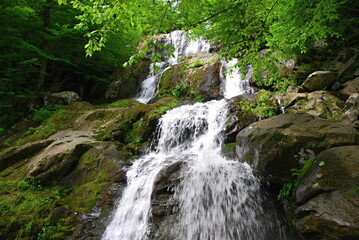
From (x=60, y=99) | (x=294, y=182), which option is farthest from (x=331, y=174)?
(x=60, y=99)

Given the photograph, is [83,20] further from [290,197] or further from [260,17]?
[290,197]

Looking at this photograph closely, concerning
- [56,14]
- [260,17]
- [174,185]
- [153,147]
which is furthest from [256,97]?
[56,14]

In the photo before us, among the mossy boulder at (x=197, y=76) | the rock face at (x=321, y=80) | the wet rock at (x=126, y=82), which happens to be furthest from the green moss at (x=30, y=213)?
the wet rock at (x=126, y=82)

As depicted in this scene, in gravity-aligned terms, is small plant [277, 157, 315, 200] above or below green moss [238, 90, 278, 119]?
below

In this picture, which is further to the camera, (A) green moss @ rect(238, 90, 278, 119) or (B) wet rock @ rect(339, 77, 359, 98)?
(A) green moss @ rect(238, 90, 278, 119)

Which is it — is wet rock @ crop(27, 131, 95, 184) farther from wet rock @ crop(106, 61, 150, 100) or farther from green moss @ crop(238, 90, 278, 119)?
wet rock @ crop(106, 61, 150, 100)

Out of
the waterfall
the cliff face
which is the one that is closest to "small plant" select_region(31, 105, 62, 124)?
the cliff face

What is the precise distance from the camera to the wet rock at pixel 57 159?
5422 mm

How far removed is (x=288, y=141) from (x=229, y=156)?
201cm

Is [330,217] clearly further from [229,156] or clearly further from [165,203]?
[229,156]

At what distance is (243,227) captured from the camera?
3357mm

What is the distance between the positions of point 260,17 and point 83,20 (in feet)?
10.6

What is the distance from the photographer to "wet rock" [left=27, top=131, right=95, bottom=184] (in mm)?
5422

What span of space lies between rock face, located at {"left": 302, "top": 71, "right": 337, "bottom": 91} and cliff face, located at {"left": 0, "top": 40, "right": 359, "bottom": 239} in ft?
0.10
